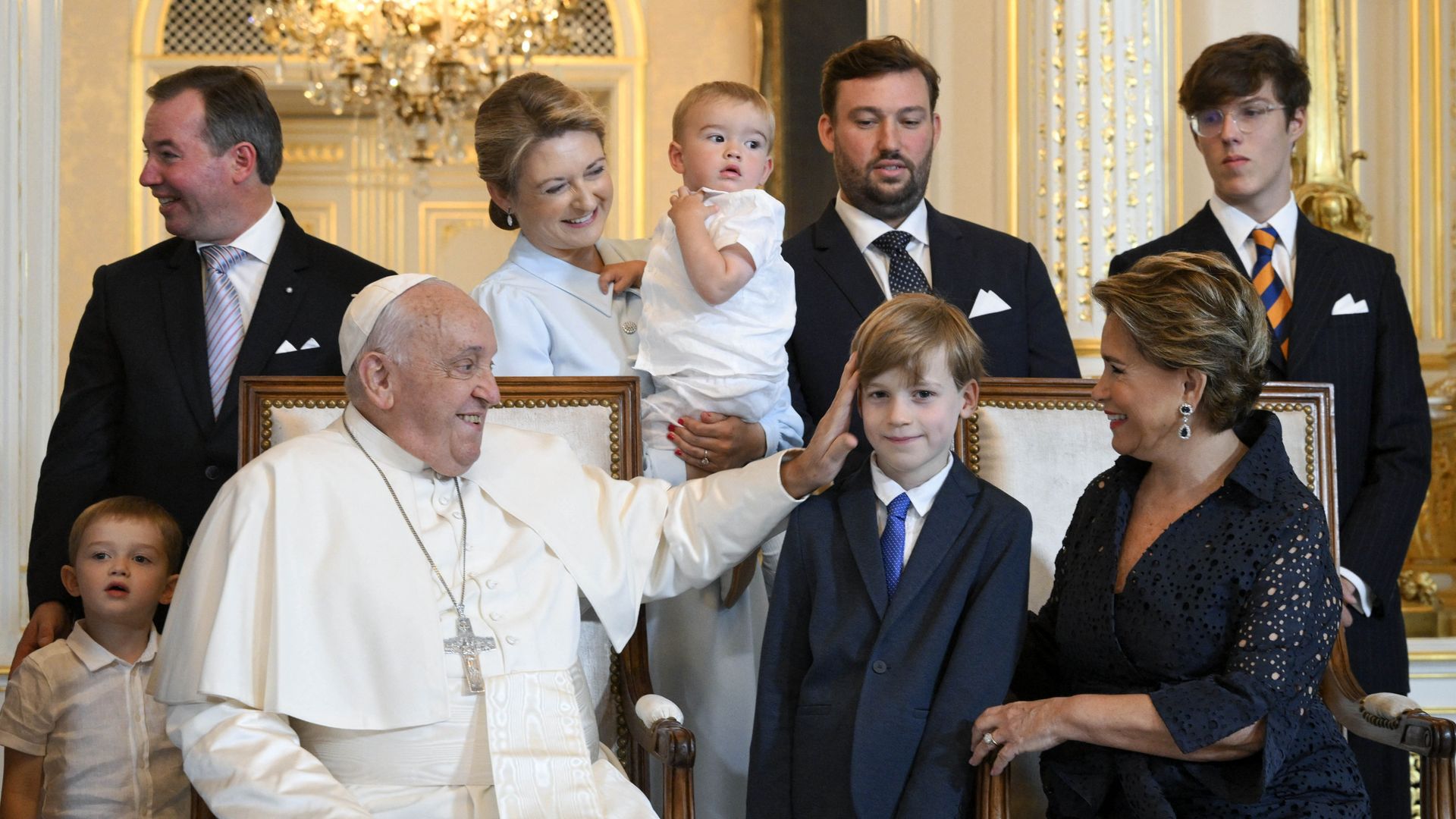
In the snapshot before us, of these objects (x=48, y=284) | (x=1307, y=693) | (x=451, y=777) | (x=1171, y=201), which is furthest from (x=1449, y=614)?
(x=48, y=284)

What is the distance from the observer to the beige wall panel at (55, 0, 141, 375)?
9.98m

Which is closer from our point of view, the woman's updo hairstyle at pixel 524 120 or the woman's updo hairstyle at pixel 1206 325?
the woman's updo hairstyle at pixel 1206 325

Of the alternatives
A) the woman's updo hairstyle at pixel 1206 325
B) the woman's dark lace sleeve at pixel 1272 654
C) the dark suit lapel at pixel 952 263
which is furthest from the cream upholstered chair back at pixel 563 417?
the woman's dark lace sleeve at pixel 1272 654

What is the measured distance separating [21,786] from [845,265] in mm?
2387

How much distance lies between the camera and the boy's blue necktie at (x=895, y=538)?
3174 millimetres

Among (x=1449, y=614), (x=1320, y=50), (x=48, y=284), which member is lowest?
(x=1449, y=614)

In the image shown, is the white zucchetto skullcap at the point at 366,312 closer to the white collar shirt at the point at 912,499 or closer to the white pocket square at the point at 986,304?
the white collar shirt at the point at 912,499

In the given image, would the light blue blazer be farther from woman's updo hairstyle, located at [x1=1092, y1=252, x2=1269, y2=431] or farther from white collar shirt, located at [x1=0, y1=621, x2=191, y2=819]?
white collar shirt, located at [x1=0, y1=621, x2=191, y2=819]

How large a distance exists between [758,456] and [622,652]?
0.54 m

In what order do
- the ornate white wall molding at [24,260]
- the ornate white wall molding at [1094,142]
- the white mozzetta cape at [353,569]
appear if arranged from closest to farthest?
1. the white mozzetta cape at [353,569]
2. the ornate white wall molding at [24,260]
3. the ornate white wall molding at [1094,142]

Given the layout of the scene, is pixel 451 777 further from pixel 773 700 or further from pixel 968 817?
pixel 968 817

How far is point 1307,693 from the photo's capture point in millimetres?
2875

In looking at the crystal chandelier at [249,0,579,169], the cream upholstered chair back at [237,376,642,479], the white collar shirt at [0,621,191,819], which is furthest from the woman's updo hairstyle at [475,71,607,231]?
the crystal chandelier at [249,0,579,169]

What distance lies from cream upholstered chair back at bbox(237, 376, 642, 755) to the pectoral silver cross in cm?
47
